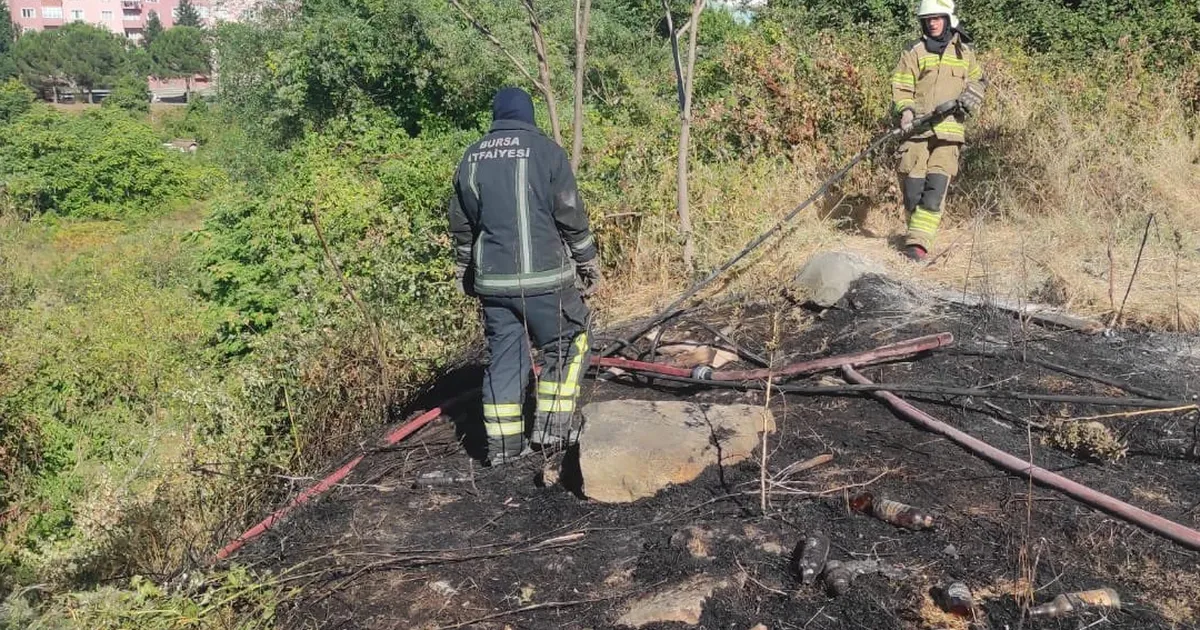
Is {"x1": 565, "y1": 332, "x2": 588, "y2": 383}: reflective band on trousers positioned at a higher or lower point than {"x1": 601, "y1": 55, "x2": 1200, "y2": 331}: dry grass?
lower

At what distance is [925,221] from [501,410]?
3.61 metres

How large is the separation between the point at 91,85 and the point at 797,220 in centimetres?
8256

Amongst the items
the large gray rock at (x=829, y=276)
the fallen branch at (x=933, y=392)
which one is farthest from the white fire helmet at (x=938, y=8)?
the fallen branch at (x=933, y=392)

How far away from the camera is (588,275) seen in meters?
4.73

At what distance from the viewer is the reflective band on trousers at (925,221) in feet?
21.7

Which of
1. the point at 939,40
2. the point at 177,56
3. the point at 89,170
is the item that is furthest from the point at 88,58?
the point at 939,40

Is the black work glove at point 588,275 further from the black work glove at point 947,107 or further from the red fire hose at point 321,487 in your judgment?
the black work glove at point 947,107

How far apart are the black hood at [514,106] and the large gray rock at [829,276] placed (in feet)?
7.40

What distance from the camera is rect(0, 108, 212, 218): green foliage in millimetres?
23516

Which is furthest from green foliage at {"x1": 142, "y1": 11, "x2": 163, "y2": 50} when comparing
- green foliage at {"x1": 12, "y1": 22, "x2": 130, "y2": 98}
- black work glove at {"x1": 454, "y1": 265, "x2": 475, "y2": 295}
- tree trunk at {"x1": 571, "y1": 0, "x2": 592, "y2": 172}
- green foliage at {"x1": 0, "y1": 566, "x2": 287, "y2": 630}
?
green foliage at {"x1": 0, "y1": 566, "x2": 287, "y2": 630}

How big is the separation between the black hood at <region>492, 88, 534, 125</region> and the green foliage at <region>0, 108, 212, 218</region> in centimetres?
2261

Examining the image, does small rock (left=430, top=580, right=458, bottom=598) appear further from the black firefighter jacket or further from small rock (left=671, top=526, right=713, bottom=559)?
the black firefighter jacket

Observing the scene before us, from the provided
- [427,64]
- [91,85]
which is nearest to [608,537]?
[427,64]

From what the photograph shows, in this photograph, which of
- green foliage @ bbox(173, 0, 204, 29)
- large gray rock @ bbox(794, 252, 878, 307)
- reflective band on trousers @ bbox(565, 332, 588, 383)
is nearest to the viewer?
reflective band on trousers @ bbox(565, 332, 588, 383)
